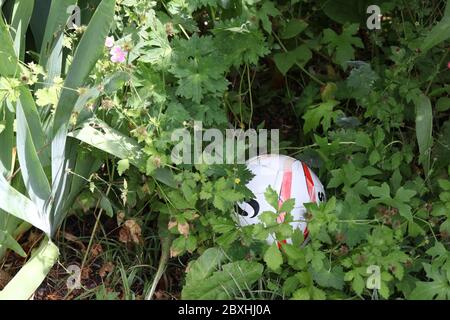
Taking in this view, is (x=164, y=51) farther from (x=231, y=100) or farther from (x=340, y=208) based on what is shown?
Answer: (x=340, y=208)

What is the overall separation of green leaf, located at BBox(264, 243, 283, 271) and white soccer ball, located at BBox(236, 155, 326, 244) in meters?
0.11

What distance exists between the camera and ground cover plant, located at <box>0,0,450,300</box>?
69.2 inches

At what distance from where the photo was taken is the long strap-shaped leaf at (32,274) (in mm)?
1854

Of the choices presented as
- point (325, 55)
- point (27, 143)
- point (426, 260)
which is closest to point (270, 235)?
point (426, 260)

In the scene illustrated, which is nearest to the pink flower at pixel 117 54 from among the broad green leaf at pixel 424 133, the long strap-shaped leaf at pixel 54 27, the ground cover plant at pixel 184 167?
the ground cover plant at pixel 184 167

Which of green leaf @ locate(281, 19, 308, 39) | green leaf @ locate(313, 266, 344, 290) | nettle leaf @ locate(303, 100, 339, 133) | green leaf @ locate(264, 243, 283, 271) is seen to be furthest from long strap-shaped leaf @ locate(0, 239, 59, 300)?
green leaf @ locate(281, 19, 308, 39)

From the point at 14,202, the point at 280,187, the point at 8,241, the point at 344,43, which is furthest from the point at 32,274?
the point at 344,43

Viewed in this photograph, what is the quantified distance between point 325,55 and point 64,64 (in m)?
0.94

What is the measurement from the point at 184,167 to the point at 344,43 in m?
0.70

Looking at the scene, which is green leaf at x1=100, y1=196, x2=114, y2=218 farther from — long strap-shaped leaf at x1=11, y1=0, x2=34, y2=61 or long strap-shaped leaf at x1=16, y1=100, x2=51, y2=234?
long strap-shaped leaf at x1=11, y1=0, x2=34, y2=61

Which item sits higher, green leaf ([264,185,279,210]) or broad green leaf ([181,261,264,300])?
green leaf ([264,185,279,210])

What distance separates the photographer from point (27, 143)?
1.72 meters

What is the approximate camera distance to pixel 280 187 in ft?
6.15

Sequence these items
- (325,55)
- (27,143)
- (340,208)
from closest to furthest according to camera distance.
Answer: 1. (27,143)
2. (340,208)
3. (325,55)
